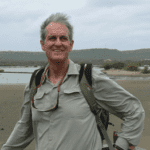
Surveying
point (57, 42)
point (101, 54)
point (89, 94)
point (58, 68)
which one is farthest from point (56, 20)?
point (101, 54)

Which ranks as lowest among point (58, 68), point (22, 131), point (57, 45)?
point (22, 131)

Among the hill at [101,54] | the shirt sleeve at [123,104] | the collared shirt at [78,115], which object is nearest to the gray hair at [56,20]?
the collared shirt at [78,115]

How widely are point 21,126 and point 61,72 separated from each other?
0.64 meters

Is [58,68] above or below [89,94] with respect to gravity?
above

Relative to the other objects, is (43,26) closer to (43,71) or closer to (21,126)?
(43,71)

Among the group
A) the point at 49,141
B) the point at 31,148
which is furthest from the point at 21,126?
the point at 31,148

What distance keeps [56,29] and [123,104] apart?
0.82 metres

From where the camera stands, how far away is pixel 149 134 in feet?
20.4

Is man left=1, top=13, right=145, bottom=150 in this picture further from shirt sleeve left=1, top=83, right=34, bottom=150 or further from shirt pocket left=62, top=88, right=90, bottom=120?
shirt sleeve left=1, top=83, right=34, bottom=150

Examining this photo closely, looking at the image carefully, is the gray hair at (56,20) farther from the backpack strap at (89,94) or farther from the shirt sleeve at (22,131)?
the shirt sleeve at (22,131)

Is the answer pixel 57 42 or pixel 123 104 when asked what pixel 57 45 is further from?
pixel 123 104

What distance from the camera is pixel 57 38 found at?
1.69 meters

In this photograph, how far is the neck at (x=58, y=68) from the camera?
1.74m

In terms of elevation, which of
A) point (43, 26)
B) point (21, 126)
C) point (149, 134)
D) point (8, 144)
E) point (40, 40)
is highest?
point (43, 26)
